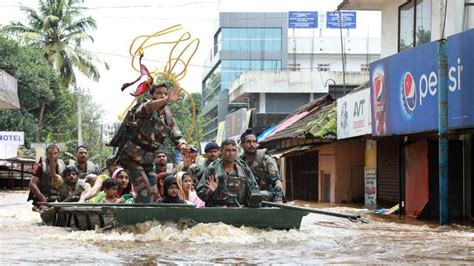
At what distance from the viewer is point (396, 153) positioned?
807 inches

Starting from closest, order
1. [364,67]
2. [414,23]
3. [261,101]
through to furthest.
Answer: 1. [414,23]
2. [261,101]
3. [364,67]

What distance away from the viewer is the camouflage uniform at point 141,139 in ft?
32.9

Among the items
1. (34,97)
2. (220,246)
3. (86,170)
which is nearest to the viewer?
(220,246)

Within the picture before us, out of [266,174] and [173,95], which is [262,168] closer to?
[266,174]

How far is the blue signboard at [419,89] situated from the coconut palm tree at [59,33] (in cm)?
2912

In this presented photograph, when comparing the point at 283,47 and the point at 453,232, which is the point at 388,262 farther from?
the point at 283,47

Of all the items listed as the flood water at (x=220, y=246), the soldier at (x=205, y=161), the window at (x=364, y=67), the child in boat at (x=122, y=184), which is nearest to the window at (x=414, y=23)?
the soldier at (x=205, y=161)

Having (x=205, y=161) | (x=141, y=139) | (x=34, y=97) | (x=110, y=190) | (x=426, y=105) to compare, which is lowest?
(x=110, y=190)

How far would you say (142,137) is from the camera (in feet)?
32.9

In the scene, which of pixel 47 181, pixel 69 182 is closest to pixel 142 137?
pixel 69 182

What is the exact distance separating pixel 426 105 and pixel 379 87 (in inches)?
114

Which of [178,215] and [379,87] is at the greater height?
[379,87]

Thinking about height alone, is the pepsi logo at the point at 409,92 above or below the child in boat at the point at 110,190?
above

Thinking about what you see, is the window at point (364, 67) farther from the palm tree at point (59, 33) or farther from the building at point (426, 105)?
the building at point (426, 105)
